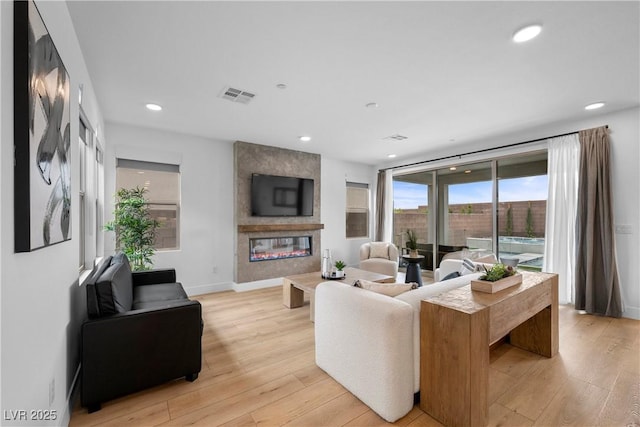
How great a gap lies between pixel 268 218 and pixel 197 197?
1.24 meters

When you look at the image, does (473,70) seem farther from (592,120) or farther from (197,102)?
(197,102)

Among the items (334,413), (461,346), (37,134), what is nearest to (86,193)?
(37,134)

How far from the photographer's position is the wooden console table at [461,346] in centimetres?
158

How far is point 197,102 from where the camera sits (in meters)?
3.19

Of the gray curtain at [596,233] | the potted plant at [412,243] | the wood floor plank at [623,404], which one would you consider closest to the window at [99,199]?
the wood floor plank at [623,404]

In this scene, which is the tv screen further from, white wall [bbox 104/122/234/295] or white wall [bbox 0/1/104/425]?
white wall [bbox 0/1/104/425]

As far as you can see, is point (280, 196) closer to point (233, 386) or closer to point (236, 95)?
point (236, 95)

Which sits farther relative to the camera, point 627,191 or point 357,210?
point 357,210

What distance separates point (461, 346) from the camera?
5.24 ft

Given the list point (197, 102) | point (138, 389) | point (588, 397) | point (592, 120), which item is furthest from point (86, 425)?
point (592, 120)

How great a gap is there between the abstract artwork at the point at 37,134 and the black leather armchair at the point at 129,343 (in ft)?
2.02

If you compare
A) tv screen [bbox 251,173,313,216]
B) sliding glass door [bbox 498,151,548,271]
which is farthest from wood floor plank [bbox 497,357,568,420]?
tv screen [bbox 251,173,313,216]

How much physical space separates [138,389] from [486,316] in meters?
2.34

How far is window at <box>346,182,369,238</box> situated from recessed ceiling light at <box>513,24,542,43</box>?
467 cm
